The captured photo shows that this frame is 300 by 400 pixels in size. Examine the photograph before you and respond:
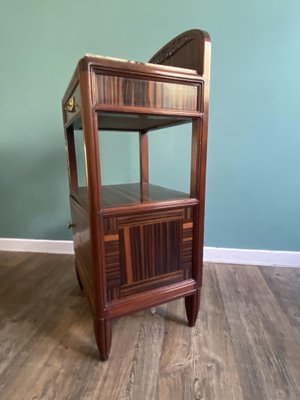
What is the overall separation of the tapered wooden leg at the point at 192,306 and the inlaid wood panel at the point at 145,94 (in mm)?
771

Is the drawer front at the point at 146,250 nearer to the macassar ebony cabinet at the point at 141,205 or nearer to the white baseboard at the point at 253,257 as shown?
the macassar ebony cabinet at the point at 141,205

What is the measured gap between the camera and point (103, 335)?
0.83 metres

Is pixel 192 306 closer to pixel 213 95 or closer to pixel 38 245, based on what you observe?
pixel 213 95

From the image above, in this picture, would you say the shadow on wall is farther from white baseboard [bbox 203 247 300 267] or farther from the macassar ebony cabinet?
white baseboard [bbox 203 247 300 267]

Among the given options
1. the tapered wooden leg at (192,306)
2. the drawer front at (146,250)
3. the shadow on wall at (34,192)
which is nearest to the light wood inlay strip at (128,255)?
the drawer front at (146,250)

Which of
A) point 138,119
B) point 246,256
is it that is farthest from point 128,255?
point 246,256

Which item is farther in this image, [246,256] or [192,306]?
[246,256]

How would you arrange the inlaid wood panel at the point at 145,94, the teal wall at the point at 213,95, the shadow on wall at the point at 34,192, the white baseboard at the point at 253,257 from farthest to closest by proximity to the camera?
the shadow on wall at the point at 34,192, the white baseboard at the point at 253,257, the teal wall at the point at 213,95, the inlaid wood panel at the point at 145,94

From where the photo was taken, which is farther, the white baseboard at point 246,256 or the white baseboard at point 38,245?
the white baseboard at point 38,245

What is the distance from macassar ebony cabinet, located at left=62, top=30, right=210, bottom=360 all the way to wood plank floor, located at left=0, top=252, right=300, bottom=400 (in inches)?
5.5

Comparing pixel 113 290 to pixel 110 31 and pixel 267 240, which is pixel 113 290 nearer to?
pixel 267 240

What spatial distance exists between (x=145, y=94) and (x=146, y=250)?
1.79 feet

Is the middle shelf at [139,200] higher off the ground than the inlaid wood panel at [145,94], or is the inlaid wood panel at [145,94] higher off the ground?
the inlaid wood panel at [145,94]

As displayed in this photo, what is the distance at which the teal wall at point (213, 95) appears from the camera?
1371mm
